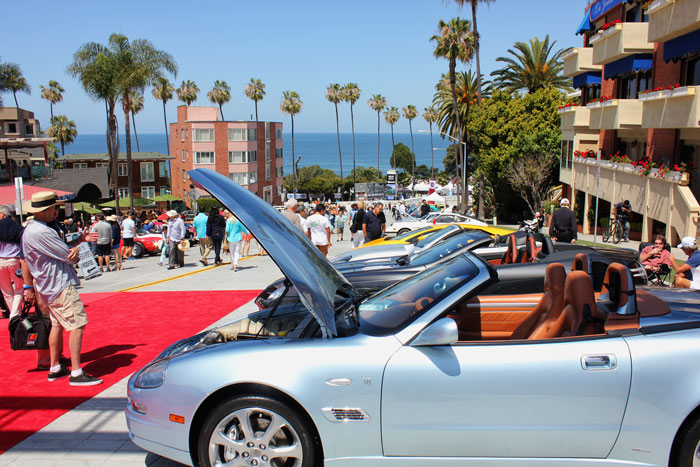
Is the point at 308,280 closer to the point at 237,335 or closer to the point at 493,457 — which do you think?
the point at 237,335

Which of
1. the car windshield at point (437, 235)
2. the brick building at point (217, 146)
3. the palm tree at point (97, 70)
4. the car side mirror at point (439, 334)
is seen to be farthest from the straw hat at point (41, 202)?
the brick building at point (217, 146)

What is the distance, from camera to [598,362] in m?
3.28

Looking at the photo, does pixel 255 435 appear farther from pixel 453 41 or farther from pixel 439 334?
pixel 453 41

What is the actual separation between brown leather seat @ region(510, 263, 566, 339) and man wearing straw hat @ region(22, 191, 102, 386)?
3.95 meters

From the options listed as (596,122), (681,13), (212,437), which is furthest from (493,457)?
(596,122)

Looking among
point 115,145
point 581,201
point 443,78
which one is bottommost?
point 581,201

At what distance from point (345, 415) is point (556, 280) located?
1882 mm

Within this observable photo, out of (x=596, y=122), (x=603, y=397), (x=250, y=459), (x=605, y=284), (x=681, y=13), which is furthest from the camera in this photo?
(x=596, y=122)

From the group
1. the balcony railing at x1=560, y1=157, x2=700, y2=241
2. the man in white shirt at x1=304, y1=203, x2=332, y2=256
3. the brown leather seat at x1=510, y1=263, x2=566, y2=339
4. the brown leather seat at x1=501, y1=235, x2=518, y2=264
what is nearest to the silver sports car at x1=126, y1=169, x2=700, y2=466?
the brown leather seat at x1=510, y1=263, x2=566, y2=339

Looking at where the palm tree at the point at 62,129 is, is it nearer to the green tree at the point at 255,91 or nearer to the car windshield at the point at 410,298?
the green tree at the point at 255,91

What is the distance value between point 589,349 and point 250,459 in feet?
6.85

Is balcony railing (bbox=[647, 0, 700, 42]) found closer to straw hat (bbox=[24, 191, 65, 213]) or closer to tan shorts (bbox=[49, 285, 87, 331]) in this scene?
straw hat (bbox=[24, 191, 65, 213])

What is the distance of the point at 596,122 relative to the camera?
26.1m

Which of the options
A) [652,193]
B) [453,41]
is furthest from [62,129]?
[652,193]
